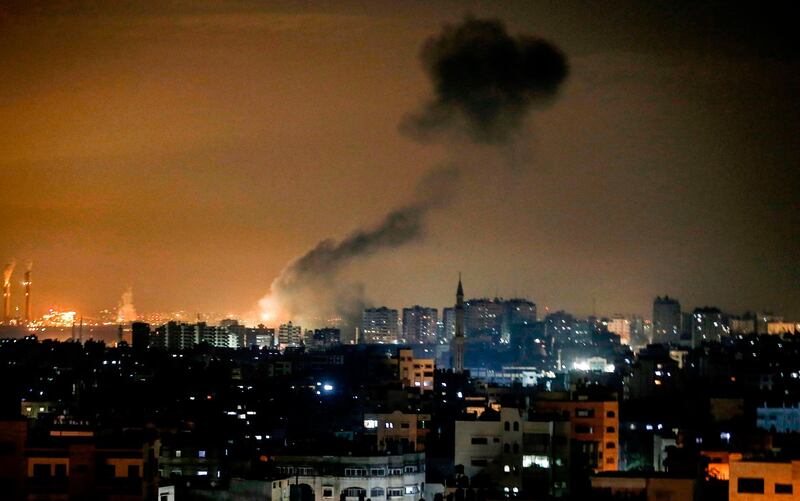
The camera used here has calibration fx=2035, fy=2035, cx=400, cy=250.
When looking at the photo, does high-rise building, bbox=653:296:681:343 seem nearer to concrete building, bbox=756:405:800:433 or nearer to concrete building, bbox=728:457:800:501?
concrete building, bbox=756:405:800:433

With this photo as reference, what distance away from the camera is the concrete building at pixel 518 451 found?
17234 mm

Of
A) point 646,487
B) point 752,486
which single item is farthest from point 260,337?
point 752,486

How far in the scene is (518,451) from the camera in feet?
57.8

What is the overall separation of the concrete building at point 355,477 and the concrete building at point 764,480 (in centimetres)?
426

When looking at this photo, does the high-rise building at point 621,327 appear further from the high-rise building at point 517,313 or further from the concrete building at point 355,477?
the concrete building at point 355,477

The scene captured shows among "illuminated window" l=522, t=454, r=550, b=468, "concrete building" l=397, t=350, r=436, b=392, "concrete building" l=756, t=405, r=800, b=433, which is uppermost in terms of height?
"concrete building" l=397, t=350, r=436, b=392

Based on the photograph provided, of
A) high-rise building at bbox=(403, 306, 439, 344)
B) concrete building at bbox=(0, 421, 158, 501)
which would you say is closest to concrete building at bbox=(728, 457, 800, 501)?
concrete building at bbox=(0, 421, 158, 501)

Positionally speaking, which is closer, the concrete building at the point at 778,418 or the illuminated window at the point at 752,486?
the illuminated window at the point at 752,486

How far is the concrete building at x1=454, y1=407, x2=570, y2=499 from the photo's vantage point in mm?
17234

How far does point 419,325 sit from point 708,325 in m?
10.5

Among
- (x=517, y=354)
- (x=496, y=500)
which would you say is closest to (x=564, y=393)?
(x=496, y=500)

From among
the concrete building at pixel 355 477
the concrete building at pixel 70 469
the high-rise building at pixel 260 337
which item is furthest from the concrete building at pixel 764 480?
the high-rise building at pixel 260 337

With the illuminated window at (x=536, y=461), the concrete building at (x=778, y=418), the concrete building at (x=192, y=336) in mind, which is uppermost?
the concrete building at (x=192, y=336)

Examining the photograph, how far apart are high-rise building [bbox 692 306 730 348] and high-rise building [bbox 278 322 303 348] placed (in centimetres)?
1241
